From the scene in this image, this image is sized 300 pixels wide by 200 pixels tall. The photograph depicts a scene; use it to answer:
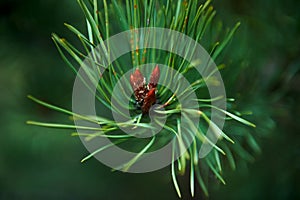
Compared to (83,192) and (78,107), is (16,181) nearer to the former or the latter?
(83,192)

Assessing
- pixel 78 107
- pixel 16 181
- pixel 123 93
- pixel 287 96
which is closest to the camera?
pixel 123 93

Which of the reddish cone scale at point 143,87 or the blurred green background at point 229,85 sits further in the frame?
the blurred green background at point 229,85

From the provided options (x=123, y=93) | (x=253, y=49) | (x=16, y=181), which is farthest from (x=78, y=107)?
(x=16, y=181)

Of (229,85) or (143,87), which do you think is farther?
(229,85)

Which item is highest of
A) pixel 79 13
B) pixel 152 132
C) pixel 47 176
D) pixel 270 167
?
pixel 79 13
